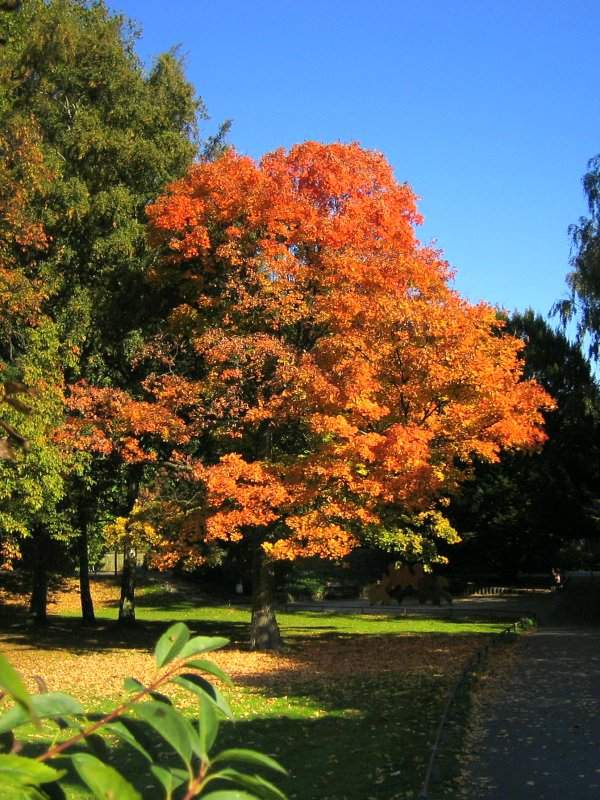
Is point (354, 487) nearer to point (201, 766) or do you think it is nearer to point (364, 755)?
point (364, 755)

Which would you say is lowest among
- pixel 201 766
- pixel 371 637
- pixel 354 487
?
pixel 371 637

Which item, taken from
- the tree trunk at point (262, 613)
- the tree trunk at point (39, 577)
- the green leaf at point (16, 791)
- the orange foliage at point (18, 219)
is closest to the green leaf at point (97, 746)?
the green leaf at point (16, 791)

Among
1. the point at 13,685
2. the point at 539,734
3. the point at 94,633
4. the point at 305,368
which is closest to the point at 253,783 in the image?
the point at 13,685

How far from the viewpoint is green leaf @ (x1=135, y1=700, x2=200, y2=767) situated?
101 centimetres

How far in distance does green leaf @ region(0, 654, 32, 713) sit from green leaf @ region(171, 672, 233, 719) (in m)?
0.31

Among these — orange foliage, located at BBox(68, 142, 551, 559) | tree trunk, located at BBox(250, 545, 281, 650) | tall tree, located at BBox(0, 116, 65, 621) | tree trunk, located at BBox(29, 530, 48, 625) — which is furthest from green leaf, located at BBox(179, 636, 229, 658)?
tree trunk, located at BBox(29, 530, 48, 625)

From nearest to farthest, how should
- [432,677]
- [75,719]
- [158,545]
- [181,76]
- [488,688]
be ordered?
[75,719]
[488,688]
[432,677]
[158,545]
[181,76]

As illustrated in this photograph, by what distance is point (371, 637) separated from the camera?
23.3 metres

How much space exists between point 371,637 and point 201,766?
23272mm

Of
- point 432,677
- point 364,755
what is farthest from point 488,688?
point 364,755

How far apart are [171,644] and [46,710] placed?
0.62ft

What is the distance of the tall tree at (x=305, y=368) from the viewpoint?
1597 cm

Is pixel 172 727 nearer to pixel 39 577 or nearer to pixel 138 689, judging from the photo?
pixel 138 689

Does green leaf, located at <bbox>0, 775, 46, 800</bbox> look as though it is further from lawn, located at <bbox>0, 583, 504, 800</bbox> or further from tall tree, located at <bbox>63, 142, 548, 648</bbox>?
tall tree, located at <bbox>63, 142, 548, 648</bbox>
